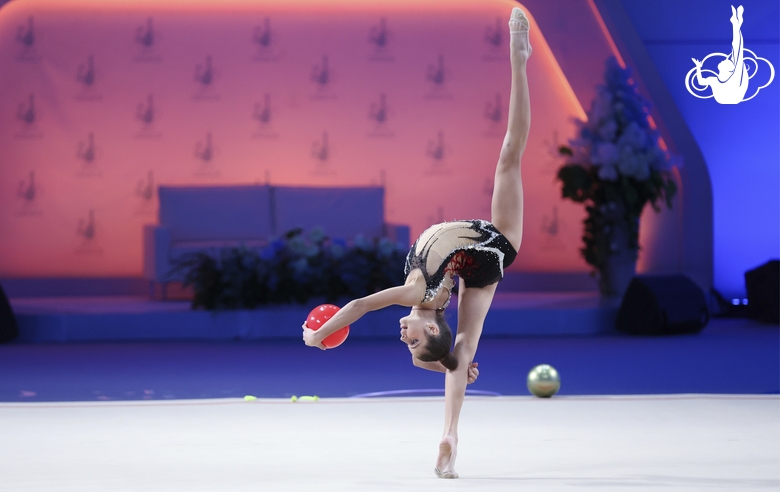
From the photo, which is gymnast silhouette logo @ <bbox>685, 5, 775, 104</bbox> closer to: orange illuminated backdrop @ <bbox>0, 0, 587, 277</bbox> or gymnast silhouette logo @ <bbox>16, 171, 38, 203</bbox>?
orange illuminated backdrop @ <bbox>0, 0, 587, 277</bbox>

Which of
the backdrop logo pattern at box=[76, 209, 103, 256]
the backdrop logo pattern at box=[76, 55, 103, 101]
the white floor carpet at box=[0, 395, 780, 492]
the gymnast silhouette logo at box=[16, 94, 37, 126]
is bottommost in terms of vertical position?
the white floor carpet at box=[0, 395, 780, 492]

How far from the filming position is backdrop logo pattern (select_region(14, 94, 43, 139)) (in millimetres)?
9242

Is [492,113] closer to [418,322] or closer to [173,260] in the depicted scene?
[173,260]

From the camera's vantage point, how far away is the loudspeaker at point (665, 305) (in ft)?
24.0

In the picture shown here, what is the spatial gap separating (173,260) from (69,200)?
180 centimetres

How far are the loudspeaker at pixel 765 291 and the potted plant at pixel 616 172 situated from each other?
0.92m

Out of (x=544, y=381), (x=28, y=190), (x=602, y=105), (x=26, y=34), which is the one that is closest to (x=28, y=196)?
(x=28, y=190)

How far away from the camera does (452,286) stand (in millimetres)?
3115

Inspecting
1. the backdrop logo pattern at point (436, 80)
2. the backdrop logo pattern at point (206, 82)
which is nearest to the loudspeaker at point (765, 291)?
the backdrop logo pattern at point (436, 80)

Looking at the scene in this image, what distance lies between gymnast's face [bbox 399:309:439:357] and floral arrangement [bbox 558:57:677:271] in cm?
519

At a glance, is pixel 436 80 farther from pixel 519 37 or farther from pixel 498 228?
pixel 498 228

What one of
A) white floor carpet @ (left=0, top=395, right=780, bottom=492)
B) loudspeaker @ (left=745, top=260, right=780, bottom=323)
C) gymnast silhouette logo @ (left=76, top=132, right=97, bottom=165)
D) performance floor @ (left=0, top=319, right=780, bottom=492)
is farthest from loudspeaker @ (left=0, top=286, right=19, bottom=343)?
loudspeaker @ (left=745, top=260, right=780, bottom=323)

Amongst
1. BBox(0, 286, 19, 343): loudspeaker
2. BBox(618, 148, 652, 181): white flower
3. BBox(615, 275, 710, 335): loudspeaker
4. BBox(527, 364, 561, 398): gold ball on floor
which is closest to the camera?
BBox(527, 364, 561, 398): gold ball on floor

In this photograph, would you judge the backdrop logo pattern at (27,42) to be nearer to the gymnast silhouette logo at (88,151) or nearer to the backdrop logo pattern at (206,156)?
the gymnast silhouette logo at (88,151)
